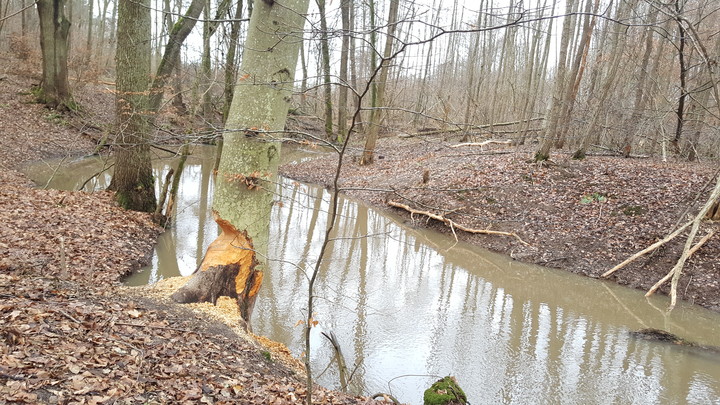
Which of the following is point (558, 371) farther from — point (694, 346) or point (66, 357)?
point (66, 357)

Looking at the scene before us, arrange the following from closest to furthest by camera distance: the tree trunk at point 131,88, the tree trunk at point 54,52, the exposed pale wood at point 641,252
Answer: the tree trunk at point 131,88, the exposed pale wood at point 641,252, the tree trunk at point 54,52

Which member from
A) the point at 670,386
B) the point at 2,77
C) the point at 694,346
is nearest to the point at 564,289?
the point at 694,346

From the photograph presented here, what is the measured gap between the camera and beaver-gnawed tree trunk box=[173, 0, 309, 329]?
465 centimetres

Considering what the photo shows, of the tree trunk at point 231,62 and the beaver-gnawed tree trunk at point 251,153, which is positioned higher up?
the tree trunk at point 231,62

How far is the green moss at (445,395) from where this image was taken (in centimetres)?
471

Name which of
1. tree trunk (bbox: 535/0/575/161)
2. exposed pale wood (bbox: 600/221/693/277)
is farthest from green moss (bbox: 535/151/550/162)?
exposed pale wood (bbox: 600/221/693/277)

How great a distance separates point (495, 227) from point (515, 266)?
1660mm

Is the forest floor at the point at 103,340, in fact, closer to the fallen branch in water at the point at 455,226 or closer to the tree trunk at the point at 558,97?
the fallen branch in water at the point at 455,226

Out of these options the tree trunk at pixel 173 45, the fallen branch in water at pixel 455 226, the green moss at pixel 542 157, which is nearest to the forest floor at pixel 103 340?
the tree trunk at pixel 173 45

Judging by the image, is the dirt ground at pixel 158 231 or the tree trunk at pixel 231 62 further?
the tree trunk at pixel 231 62

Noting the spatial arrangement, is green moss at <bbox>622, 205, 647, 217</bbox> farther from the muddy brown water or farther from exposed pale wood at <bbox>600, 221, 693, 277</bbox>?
the muddy brown water

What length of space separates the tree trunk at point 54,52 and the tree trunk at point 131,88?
9730 millimetres

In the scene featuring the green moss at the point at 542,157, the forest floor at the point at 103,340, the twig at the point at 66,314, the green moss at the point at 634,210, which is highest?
the green moss at the point at 542,157

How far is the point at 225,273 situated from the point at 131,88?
5.54m
